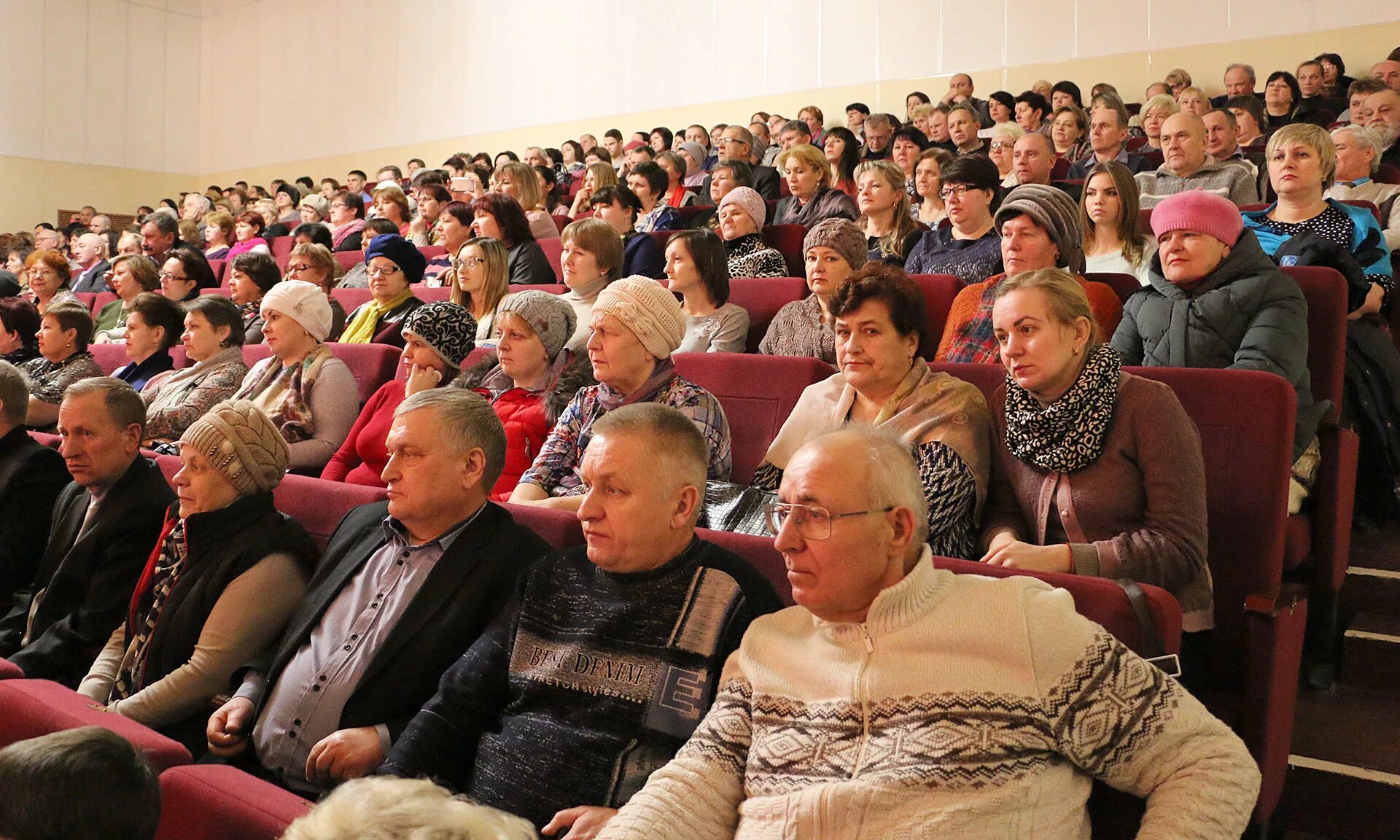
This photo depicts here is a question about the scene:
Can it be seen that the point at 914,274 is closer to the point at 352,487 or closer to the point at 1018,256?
the point at 1018,256

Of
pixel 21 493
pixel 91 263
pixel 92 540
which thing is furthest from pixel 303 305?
pixel 91 263

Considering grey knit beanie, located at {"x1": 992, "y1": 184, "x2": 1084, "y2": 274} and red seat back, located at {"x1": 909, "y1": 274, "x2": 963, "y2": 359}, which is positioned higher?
grey knit beanie, located at {"x1": 992, "y1": 184, "x2": 1084, "y2": 274}

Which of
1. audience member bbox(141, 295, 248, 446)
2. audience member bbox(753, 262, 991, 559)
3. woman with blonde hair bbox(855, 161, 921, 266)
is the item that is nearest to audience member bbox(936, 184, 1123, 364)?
audience member bbox(753, 262, 991, 559)

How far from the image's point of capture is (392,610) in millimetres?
1695

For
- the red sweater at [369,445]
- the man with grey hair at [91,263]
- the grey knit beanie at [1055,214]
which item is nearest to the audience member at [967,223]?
the grey knit beanie at [1055,214]

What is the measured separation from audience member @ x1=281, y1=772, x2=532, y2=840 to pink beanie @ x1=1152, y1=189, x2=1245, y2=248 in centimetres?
189

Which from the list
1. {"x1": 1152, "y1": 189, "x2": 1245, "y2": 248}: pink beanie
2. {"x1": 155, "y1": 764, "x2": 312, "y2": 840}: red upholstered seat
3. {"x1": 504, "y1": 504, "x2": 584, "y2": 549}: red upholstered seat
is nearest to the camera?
{"x1": 155, "y1": 764, "x2": 312, "y2": 840}: red upholstered seat

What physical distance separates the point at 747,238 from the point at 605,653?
2700 millimetres

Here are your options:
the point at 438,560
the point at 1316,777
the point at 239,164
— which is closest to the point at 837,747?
the point at 438,560

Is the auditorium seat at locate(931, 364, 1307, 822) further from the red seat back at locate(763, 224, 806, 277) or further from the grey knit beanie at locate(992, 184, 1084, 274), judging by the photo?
the red seat back at locate(763, 224, 806, 277)

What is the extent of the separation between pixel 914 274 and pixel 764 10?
633cm

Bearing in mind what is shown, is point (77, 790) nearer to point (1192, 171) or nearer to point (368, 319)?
point (368, 319)

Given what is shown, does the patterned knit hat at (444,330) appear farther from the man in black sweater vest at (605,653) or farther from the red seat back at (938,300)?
the man in black sweater vest at (605,653)

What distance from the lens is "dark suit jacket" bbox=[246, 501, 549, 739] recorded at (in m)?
1.62
